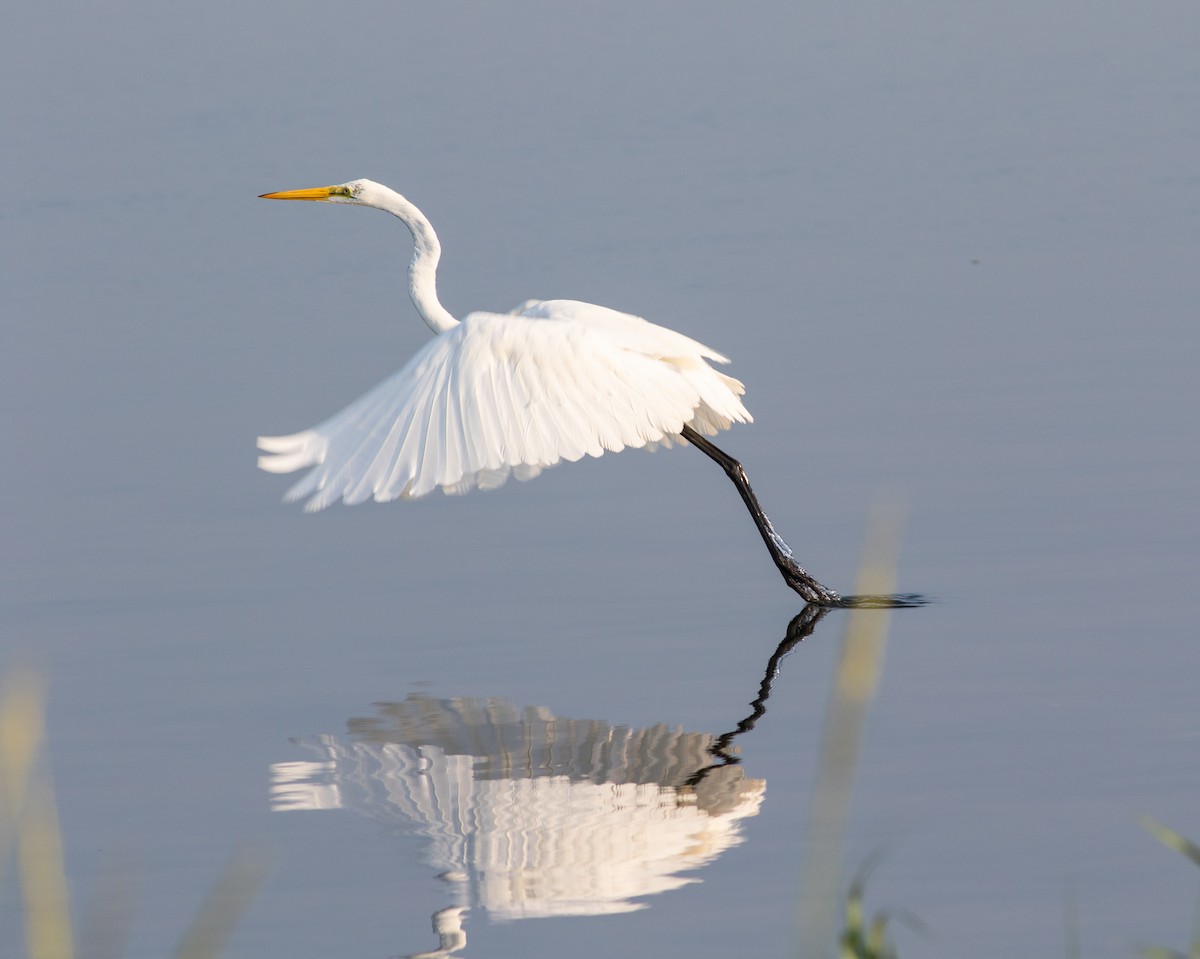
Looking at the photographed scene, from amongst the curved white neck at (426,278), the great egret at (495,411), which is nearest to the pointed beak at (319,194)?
the curved white neck at (426,278)

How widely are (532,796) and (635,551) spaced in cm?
256

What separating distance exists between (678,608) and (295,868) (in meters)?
2.49

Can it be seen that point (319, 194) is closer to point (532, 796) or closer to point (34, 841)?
point (532, 796)

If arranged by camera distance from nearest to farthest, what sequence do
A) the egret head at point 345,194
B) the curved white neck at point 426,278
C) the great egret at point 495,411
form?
the great egret at point 495,411 < the curved white neck at point 426,278 < the egret head at point 345,194

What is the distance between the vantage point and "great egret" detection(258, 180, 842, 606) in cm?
634

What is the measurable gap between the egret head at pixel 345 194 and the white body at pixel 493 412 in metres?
2.22

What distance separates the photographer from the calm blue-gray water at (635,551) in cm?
484

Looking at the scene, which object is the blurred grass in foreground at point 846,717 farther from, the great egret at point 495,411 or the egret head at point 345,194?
the egret head at point 345,194

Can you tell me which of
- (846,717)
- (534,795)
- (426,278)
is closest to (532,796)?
(534,795)

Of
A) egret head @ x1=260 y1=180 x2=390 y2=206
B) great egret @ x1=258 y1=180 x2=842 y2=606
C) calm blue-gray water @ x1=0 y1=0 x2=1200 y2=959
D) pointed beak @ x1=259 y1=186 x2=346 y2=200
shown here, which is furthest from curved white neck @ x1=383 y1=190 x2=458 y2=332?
great egret @ x1=258 y1=180 x2=842 y2=606

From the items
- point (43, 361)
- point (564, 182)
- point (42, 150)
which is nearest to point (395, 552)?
point (43, 361)

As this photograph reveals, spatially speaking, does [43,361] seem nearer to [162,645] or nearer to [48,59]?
[162,645]

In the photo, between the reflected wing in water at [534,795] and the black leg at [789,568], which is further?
the black leg at [789,568]

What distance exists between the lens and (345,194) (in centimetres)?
918
